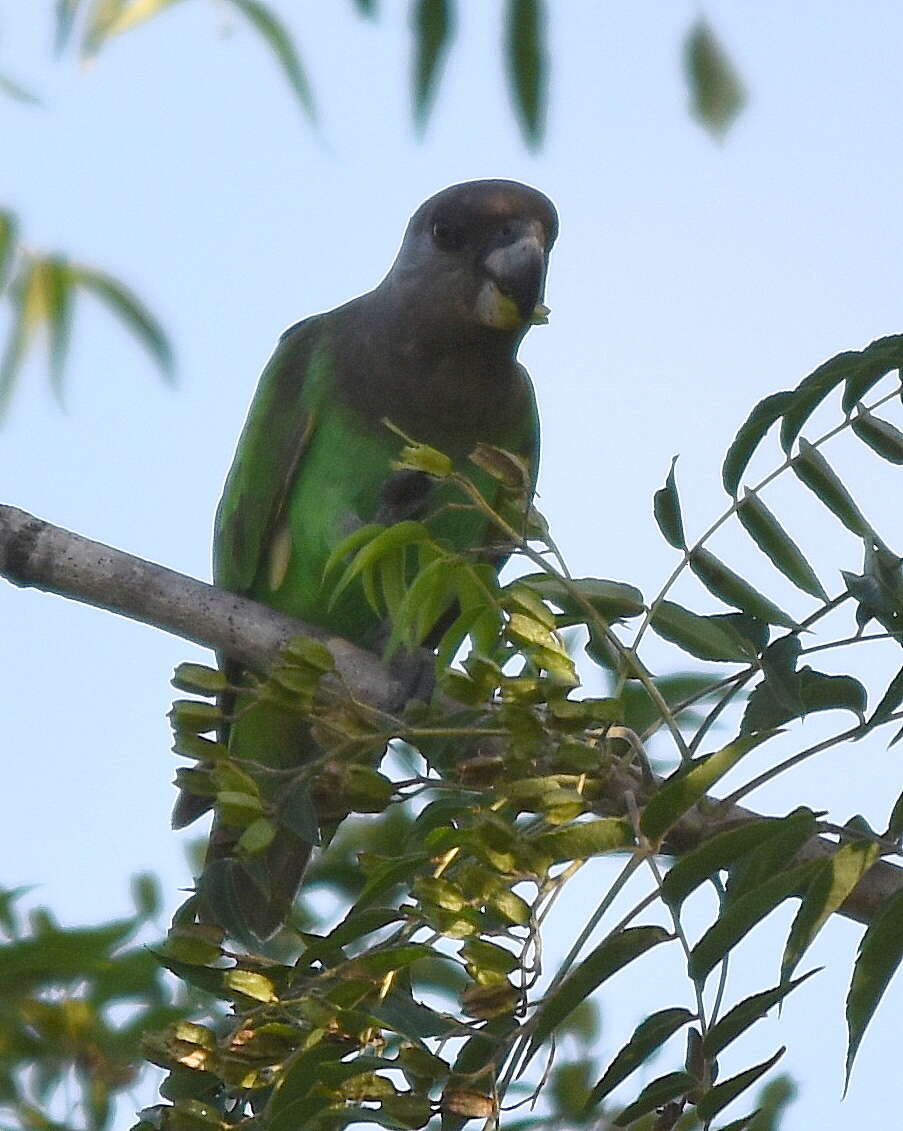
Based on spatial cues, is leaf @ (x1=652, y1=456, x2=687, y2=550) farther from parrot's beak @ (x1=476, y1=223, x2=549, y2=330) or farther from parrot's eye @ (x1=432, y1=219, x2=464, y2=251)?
parrot's eye @ (x1=432, y1=219, x2=464, y2=251)

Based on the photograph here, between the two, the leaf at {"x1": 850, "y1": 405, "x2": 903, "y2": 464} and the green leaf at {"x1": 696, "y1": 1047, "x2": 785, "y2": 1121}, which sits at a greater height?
the leaf at {"x1": 850, "y1": 405, "x2": 903, "y2": 464}

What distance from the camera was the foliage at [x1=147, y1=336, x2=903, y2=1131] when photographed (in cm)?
141

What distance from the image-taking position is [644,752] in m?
1.63

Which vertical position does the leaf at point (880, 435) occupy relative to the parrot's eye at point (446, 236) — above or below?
below

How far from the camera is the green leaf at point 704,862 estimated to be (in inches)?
55.4

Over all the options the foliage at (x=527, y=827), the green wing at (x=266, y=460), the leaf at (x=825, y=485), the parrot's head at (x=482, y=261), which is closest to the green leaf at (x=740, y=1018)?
the foliage at (x=527, y=827)

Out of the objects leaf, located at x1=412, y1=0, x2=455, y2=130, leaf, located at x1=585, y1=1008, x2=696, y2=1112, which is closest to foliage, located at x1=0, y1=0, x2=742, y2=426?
leaf, located at x1=412, y1=0, x2=455, y2=130

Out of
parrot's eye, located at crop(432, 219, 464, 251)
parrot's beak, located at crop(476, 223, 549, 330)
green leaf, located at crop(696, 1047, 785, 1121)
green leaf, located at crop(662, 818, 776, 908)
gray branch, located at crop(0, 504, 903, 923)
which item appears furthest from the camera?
parrot's eye, located at crop(432, 219, 464, 251)

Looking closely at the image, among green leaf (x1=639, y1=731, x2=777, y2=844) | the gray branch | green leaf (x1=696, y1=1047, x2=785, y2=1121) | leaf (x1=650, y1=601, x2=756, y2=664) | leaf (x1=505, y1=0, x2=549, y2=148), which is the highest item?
leaf (x1=505, y1=0, x2=549, y2=148)

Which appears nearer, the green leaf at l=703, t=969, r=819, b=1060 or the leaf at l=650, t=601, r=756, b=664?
the green leaf at l=703, t=969, r=819, b=1060

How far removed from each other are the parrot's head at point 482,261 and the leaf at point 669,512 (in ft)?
5.19

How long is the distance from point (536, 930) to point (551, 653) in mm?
264

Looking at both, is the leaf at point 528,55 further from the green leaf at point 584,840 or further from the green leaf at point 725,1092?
the green leaf at point 725,1092

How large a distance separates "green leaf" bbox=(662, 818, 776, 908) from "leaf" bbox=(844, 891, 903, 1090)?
0.12m
